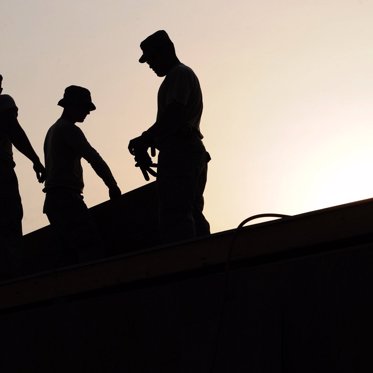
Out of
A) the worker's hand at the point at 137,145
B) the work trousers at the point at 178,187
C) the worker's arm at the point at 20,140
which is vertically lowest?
the work trousers at the point at 178,187

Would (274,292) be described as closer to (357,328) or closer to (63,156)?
(357,328)

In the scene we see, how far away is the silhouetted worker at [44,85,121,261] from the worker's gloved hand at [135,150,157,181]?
0.65 m

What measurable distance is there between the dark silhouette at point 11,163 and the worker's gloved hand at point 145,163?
117 cm

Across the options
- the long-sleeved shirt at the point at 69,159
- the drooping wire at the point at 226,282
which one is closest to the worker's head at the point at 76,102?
the long-sleeved shirt at the point at 69,159

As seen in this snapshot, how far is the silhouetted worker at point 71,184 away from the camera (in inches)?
259

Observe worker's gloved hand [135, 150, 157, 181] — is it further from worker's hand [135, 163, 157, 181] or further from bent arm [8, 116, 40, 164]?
bent arm [8, 116, 40, 164]

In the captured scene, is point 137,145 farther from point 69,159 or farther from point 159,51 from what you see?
point 69,159

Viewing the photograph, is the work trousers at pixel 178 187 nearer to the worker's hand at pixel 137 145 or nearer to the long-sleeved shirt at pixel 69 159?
the worker's hand at pixel 137 145

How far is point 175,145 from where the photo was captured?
5809 millimetres

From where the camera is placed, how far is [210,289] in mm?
4453

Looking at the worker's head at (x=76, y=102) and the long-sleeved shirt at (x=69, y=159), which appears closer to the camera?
the long-sleeved shirt at (x=69, y=159)

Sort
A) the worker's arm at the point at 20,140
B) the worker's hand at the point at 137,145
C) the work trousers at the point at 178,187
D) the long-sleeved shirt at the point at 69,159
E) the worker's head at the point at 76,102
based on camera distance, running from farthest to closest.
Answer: the worker's arm at the point at 20,140
the worker's head at the point at 76,102
the long-sleeved shirt at the point at 69,159
the worker's hand at the point at 137,145
the work trousers at the point at 178,187

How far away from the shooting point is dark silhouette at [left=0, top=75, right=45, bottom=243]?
6.87m

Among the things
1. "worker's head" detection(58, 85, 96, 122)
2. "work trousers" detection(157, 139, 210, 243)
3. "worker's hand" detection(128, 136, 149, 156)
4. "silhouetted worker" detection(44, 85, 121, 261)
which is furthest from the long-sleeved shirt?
"work trousers" detection(157, 139, 210, 243)
